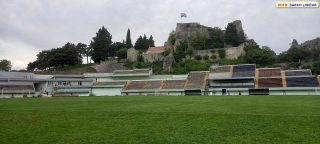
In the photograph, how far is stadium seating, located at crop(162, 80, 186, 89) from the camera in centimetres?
6346

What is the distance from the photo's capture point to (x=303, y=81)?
2085 inches

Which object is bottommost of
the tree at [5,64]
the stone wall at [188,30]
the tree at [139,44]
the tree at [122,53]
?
the tree at [5,64]

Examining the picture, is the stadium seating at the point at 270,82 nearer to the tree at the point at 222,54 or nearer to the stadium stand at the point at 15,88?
the tree at the point at 222,54

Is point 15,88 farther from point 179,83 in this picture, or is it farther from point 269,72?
point 269,72

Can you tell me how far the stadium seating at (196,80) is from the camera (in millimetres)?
61378

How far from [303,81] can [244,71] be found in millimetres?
11681

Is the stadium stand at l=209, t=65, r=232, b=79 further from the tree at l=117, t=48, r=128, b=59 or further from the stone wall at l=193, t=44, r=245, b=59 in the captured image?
the tree at l=117, t=48, r=128, b=59

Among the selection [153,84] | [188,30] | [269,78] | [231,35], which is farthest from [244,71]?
[188,30]

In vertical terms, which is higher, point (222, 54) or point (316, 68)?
point (222, 54)

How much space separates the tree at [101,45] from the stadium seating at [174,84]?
1481 inches

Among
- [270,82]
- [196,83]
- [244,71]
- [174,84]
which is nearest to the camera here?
[270,82]

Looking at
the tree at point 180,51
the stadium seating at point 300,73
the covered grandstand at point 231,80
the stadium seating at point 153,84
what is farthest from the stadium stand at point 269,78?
the tree at point 180,51

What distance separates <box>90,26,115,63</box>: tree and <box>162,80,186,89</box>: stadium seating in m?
37.6

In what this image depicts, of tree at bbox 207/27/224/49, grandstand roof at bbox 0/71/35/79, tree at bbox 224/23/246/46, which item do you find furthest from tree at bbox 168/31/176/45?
grandstand roof at bbox 0/71/35/79
